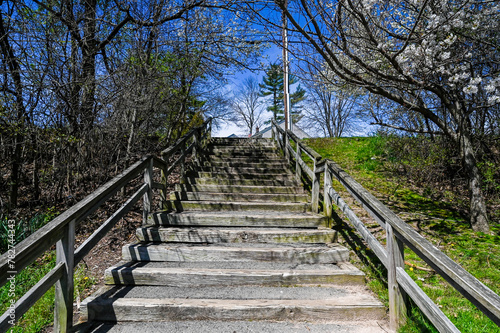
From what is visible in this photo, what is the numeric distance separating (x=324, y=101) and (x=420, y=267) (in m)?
25.8

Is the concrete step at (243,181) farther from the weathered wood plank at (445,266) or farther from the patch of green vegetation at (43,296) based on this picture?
the weathered wood plank at (445,266)

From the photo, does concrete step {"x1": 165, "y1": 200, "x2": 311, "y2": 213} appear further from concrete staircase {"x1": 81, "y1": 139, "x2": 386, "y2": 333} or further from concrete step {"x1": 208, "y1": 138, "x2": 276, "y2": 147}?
concrete step {"x1": 208, "y1": 138, "x2": 276, "y2": 147}

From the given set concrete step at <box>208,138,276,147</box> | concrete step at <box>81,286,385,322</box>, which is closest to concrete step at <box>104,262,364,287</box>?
concrete step at <box>81,286,385,322</box>

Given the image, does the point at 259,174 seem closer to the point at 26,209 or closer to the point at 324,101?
the point at 26,209

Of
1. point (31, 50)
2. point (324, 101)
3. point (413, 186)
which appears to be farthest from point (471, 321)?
point (324, 101)

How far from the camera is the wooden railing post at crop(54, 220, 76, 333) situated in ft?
6.67

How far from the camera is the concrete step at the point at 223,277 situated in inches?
105

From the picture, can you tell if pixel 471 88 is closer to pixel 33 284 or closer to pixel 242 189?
pixel 242 189

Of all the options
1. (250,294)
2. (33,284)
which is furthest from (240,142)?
(250,294)

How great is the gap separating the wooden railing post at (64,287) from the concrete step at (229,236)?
129cm

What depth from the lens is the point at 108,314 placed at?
7.43 feet

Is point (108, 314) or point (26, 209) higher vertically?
point (26, 209)

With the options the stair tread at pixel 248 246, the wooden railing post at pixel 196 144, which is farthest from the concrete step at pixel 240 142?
the stair tread at pixel 248 246

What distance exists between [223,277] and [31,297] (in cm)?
154
